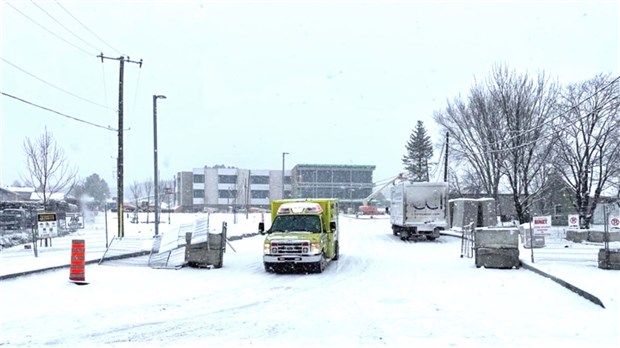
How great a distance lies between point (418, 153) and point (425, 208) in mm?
54682

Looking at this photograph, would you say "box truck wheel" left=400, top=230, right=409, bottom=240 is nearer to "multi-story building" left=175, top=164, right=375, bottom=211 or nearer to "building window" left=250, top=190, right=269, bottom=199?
"multi-story building" left=175, top=164, right=375, bottom=211

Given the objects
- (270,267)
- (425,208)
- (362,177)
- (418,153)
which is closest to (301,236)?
(270,267)

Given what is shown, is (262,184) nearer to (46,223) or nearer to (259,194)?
(259,194)

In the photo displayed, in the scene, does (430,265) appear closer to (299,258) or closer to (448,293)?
(299,258)

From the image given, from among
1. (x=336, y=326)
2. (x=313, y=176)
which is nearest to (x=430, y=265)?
(x=336, y=326)

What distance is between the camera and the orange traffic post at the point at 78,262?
47.2 ft

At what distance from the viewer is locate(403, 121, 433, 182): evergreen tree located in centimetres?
8494

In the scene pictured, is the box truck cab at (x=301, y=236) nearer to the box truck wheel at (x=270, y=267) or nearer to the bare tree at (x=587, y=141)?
the box truck wheel at (x=270, y=267)

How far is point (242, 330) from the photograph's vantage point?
29.9ft

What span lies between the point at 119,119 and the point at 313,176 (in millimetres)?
83402

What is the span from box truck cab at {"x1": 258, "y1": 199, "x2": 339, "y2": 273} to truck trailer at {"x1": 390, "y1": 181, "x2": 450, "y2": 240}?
11.6 metres

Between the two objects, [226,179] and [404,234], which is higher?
[226,179]

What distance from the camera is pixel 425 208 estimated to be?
104ft

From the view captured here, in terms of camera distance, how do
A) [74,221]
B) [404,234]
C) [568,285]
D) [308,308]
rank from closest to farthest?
[308,308], [568,285], [404,234], [74,221]
